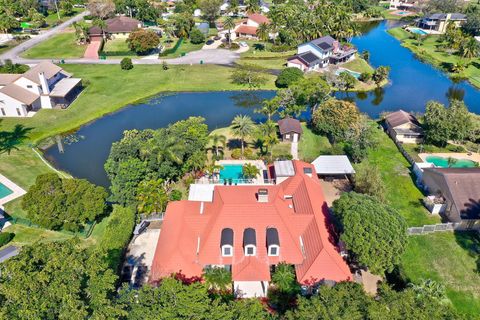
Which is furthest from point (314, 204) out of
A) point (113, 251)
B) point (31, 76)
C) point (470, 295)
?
point (31, 76)

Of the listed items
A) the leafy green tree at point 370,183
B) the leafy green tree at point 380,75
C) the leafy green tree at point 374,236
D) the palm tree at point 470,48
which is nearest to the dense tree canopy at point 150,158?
the leafy green tree at point 370,183

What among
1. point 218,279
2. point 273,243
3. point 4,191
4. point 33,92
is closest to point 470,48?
point 273,243

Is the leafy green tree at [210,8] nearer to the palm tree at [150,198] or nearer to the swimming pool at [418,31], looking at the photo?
the swimming pool at [418,31]

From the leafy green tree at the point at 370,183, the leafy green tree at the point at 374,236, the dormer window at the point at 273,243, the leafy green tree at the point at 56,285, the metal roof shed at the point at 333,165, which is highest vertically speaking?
the leafy green tree at the point at 56,285

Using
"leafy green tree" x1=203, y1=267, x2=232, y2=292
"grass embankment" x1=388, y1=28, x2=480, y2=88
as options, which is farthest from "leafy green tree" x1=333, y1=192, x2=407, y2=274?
"grass embankment" x1=388, y1=28, x2=480, y2=88

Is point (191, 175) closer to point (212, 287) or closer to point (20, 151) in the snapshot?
point (212, 287)
